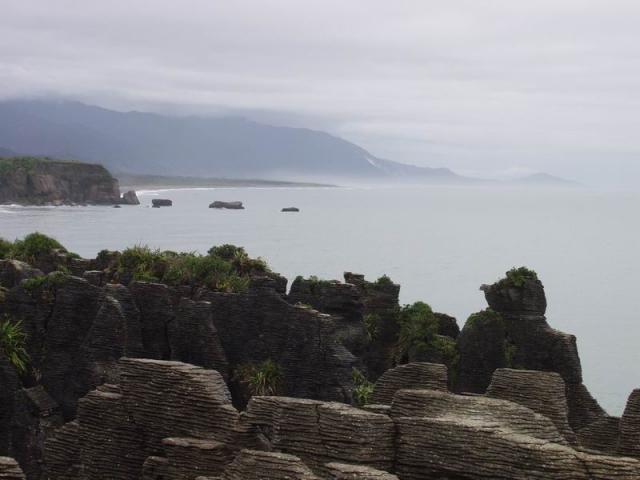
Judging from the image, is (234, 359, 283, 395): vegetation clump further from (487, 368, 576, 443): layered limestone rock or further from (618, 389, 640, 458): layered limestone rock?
(618, 389, 640, 458): layered limestone rock

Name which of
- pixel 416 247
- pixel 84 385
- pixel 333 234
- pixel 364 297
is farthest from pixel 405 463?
pixel 333 234

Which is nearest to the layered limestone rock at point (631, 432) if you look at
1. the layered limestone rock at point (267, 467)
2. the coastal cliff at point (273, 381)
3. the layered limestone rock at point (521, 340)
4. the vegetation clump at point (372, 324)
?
the coastal cliff at point (273, 381)

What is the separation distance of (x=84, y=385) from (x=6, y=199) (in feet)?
561

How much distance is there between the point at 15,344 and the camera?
31031 mm

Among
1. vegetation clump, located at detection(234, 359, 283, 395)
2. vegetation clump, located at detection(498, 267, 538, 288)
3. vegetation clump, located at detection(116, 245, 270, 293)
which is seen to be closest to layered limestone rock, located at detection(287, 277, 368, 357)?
vegetation clump, located at detection(116, 245, 270, 293)

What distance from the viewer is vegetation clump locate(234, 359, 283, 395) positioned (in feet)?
104

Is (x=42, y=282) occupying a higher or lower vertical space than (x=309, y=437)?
higher

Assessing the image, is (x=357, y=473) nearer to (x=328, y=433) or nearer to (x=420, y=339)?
(x=328, y=433)

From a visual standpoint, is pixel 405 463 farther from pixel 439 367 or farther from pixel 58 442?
pixel 58 442

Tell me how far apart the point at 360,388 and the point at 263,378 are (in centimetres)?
331

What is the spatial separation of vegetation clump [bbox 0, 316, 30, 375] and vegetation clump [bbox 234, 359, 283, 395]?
7.11 meters

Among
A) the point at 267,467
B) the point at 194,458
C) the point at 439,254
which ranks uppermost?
the point at 267,467

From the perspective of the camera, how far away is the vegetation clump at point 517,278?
107 ft

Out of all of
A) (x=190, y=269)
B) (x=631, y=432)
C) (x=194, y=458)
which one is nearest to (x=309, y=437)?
(x=194, y=458)
